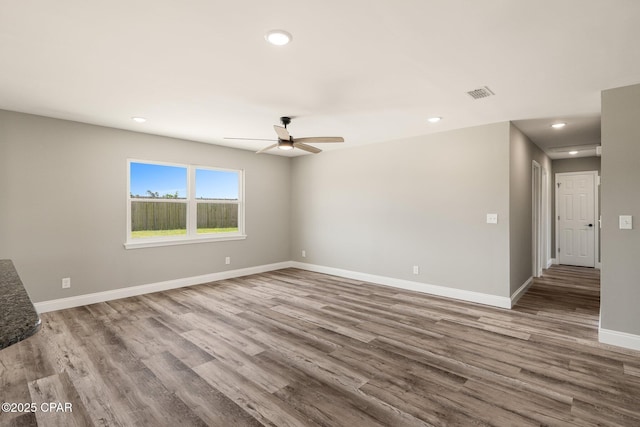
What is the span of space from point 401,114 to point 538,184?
3.78 metres

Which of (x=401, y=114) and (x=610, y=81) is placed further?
(x=401, y=114)

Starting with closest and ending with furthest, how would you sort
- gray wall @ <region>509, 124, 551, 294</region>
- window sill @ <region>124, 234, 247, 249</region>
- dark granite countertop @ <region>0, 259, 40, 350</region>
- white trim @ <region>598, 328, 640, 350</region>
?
1. dark granite countertop @ <region>0, 259, 40, 350</region>
2. white trim @ <region>598, 328, 640, 350</region>
3. gray wall @ <region>509, 124, 551, 294</region>
4. window sill @ <region>124, 234, 247, 249</region>

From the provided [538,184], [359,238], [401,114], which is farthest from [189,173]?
[538,184]

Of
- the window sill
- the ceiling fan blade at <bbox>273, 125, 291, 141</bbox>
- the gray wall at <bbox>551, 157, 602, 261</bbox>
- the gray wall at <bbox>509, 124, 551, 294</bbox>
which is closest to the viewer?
the ceiling fan blade at <bbox>273, 125, 291, 141</bbox>

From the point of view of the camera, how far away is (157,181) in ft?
17.0

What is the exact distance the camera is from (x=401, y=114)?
157 inches

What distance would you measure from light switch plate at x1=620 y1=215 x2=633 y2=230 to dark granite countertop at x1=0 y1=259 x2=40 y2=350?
14.2ft

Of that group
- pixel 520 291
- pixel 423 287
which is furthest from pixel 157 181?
pixel 520 291

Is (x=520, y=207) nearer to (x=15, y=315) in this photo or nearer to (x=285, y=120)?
(x=285, y=120)

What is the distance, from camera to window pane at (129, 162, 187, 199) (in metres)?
4.96

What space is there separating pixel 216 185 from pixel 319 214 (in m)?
2.12

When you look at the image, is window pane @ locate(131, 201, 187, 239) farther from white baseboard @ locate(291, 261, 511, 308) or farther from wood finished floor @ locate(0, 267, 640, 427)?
white baseboard @ locate(291, 261, 511, 308)

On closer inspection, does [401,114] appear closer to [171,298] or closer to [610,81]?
[610,81]

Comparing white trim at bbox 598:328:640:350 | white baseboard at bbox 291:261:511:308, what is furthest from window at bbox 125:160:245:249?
white trim at bbox 598:328:640:350
